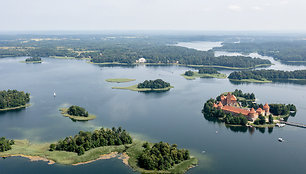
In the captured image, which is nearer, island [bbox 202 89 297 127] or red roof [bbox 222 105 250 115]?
island [bbox 202 89 297 127]

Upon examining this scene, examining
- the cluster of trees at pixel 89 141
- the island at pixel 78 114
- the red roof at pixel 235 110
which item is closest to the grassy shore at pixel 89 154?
the cluster of trees at pixel 89 141

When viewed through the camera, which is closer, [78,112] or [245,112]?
[245,112]

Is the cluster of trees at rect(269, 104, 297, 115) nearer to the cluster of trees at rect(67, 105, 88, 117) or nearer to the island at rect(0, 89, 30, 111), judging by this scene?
the cluster of trees at rect(67, 105, 88, 117)

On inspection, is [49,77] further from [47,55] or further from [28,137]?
[47,55]

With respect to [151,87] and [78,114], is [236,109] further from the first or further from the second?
[78,114]

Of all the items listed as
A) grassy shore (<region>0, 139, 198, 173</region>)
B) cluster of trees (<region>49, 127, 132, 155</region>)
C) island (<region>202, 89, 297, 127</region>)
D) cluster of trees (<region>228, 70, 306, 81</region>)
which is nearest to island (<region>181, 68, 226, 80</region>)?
cluster of trees (<region>228, 70, 306, 81</region>)

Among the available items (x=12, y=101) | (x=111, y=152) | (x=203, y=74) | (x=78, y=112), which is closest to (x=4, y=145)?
(x=111, y=152)
